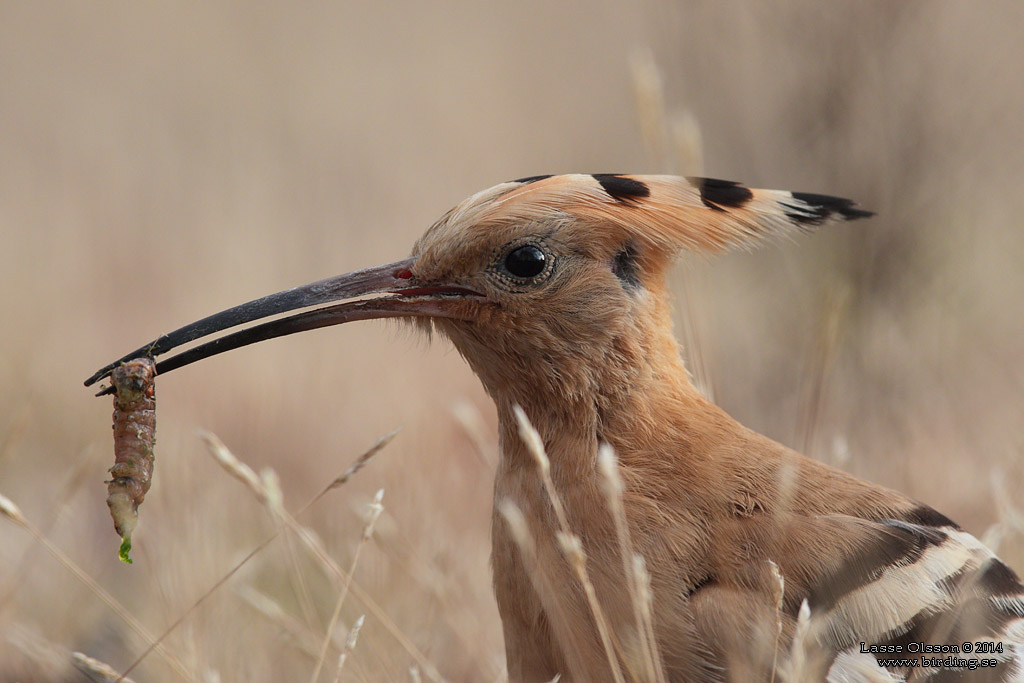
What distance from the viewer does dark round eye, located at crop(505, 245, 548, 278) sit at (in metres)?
2.08

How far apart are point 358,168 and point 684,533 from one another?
5208 millimetres

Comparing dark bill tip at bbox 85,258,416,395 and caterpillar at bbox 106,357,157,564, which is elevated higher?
dark bill tip at bbox 85,258,416,395

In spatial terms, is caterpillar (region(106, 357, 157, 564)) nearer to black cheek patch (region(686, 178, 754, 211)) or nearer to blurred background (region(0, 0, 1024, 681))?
blurred background (region(0, 0, 1024, 681))

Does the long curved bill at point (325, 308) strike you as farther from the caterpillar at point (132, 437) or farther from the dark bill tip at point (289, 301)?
the caterpillar at point (132, 437)

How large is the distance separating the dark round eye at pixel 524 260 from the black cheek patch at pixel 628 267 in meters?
0.15

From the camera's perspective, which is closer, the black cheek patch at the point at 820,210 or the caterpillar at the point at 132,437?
the caterpillar at the point at 132,437

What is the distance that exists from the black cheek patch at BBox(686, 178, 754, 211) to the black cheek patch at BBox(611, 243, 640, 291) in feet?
0.54

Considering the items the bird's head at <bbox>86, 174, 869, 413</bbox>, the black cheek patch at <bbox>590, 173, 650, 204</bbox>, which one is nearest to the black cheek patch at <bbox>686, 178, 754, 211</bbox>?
the bird's head at <bbox>86, 174, 869, 413</bbox>

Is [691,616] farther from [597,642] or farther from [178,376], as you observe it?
[178,376]

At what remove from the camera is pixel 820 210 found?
2.14m

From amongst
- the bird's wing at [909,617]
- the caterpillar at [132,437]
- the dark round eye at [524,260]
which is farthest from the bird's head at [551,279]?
the bird's wing at [909,617]

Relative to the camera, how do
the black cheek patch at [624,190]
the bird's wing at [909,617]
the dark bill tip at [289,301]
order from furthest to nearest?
the black cheek patch at [624,190], the dark bill tip at [289,301], the bird's wing at [909,617]

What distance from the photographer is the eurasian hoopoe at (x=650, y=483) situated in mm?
1777

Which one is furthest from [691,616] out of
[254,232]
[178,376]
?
[254,232]
